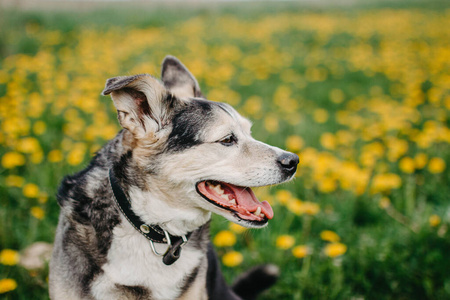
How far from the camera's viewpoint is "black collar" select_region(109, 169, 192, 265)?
2053mm

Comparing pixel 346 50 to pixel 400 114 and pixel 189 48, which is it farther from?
pixel 400 114

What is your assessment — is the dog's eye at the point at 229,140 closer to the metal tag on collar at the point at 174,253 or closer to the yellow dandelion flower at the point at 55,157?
the metal tag on collar at the point at 174,253

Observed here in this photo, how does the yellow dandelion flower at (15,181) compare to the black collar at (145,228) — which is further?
the yellow dandelion flower at (15,181)

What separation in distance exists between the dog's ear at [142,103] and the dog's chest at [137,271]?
669mm

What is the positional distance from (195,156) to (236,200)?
1.38 ft

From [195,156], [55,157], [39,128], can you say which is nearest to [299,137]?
[195,156]

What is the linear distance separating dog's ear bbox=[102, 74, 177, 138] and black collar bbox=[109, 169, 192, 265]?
0.36m

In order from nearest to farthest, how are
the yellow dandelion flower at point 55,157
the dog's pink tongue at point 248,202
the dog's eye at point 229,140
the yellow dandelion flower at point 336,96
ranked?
the dog's pink tongue at point 248,202 → the dog's eye at point 229,140 → the yellow dandelion flower at point 55,157 → the yellow dandelion flower at point 336,96

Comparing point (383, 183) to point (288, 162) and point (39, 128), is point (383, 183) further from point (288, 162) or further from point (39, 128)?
point (39, 128)

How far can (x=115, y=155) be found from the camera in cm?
217

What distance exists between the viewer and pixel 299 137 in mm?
5180

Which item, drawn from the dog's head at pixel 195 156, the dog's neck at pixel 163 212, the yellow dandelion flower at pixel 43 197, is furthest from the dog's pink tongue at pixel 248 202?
the yellow dandelion flower at pixel 43 197

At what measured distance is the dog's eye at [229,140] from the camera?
2314 millimetres

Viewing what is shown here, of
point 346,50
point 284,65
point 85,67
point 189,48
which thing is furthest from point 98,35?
point 346,50
